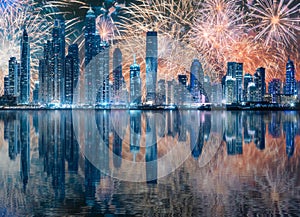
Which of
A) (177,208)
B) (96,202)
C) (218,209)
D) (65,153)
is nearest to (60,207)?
(96,202)

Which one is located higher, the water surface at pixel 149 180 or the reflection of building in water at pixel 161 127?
the reflection of building in water at pixel 161 127

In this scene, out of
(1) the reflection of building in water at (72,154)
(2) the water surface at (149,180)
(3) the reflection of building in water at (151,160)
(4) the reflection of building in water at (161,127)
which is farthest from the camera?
(4) the reflection of building in water at (161,127)

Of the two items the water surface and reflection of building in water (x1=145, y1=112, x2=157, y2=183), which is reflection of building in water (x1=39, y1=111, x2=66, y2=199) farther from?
reflection of building in water (x1=145, y1=112, x2=157, y2=183)

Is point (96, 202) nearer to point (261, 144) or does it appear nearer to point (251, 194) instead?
point (251, 194)

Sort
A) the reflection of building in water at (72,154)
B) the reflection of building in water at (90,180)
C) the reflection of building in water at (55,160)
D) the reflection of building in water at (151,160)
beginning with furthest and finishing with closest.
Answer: the reflection of building in water at (72,154) < the reflection of building in water at (151,160) < the reflection of building in water at (55,160) < the reflection of building in water at (90,180)

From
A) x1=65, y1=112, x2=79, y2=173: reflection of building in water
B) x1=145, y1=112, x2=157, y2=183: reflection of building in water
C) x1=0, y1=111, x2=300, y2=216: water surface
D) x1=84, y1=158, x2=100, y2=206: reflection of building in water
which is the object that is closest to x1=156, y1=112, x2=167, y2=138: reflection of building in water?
x1=145, y1=112, x2=157, y2=183: reflection of building in water

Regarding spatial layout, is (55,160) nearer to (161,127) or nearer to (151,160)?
(151,160)

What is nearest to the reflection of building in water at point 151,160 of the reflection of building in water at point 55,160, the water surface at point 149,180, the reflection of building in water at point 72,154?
the water surface at point 149,180

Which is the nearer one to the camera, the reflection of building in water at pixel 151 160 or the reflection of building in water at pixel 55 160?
the reflection of building in water at pixel 55 160

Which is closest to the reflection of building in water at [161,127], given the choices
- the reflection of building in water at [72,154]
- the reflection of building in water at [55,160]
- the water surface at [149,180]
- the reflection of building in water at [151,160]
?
the reflection of building in water at [151,160]

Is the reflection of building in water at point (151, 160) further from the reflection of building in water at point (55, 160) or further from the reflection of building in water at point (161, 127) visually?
the reflection of building in water at point (161, 127)

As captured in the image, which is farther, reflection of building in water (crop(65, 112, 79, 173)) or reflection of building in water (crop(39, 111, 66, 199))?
reflection of building in water (crop(65, 112, 79, 173))
